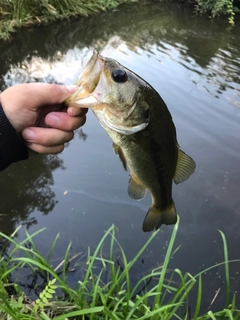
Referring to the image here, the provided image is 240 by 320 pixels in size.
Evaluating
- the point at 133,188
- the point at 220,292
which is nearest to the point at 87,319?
the point at 133,188

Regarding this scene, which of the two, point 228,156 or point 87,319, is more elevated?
point 87,319

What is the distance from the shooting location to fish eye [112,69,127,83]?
1361mm

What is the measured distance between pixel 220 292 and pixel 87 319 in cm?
128

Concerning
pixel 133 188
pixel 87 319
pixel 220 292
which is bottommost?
pixel 220 292

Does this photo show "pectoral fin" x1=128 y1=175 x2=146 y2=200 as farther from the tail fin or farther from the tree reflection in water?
the tree reflection in water

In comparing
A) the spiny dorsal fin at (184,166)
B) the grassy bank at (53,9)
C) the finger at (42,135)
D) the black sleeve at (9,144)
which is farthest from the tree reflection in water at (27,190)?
the grassy bank at (53,9)

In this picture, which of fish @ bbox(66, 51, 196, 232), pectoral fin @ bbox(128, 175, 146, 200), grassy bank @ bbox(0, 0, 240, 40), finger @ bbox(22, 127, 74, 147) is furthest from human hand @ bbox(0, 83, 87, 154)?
grassy bank @ bbox(0, 0, 240, 40)

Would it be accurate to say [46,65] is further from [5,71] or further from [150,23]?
[150,23]

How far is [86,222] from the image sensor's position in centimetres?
346

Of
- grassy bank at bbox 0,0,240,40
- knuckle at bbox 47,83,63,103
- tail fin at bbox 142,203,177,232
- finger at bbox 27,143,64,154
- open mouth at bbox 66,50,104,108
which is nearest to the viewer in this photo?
open mouth at bbox 66,50,104,108

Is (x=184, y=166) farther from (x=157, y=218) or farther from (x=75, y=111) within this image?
(x=75, y=111)

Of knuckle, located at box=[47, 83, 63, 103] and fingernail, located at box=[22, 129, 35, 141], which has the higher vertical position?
knuckle, located at box=[47, 83, 63, 103]

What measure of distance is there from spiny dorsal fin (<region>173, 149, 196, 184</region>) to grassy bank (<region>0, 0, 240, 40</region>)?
7604mm

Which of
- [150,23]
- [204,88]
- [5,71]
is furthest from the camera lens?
[150,23]
